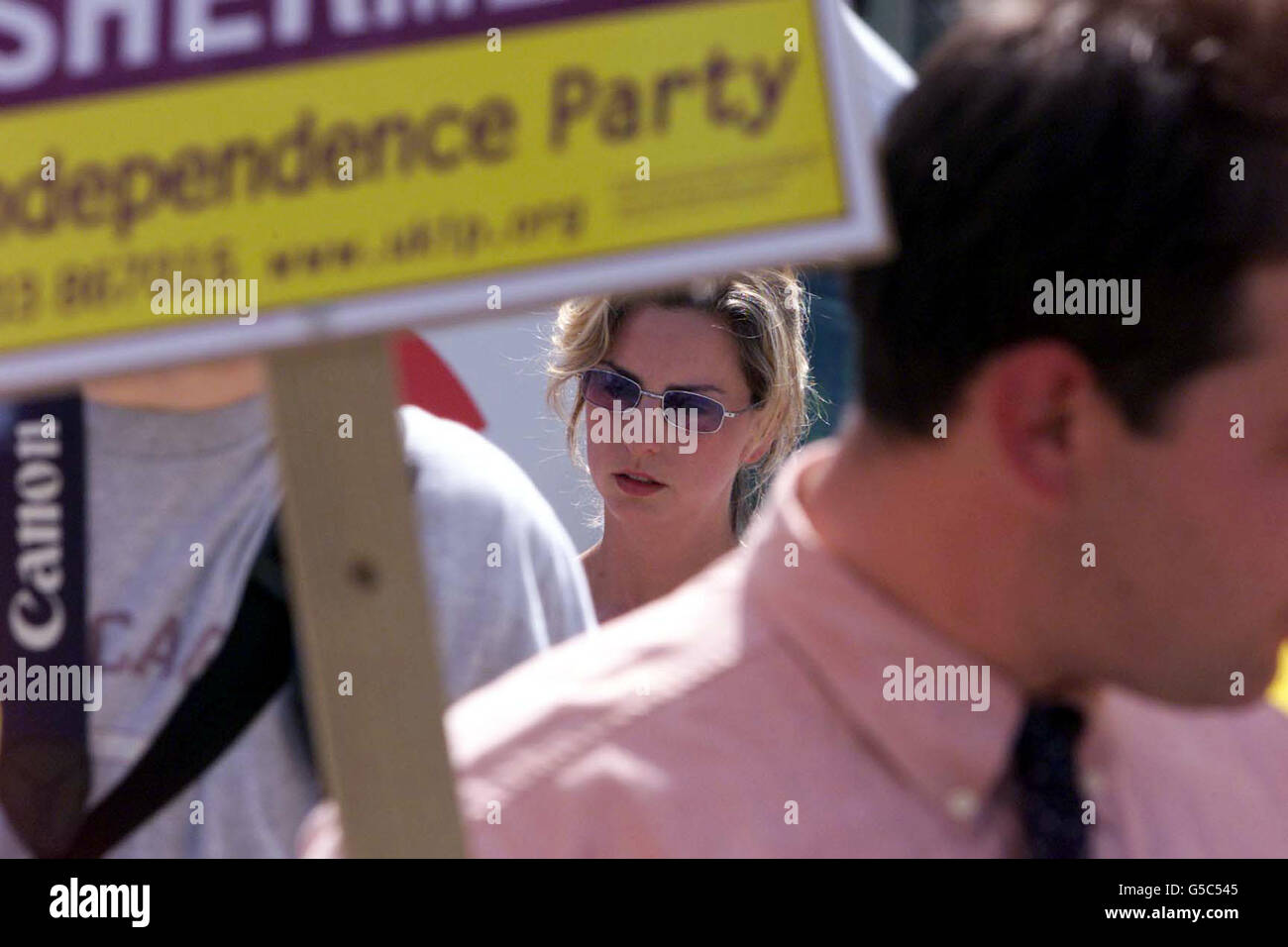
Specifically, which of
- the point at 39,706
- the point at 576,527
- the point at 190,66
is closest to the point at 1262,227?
the point at 190,66

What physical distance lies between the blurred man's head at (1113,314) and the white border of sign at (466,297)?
226 millimetres

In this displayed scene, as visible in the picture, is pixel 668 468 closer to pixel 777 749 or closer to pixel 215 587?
pixel 215 587

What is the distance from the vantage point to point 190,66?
1098 millimetres

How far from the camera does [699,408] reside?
10.5 ft

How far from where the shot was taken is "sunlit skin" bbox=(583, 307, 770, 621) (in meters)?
3.18

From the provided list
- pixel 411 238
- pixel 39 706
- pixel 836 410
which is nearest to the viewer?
pixel 411 238

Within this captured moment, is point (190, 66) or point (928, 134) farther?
point (928, 134)

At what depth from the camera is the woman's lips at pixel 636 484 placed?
319 centimetres

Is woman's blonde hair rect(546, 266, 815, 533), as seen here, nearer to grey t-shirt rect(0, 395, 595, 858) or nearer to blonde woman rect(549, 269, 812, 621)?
blonde woman rect(549, 269, 812, 621)
